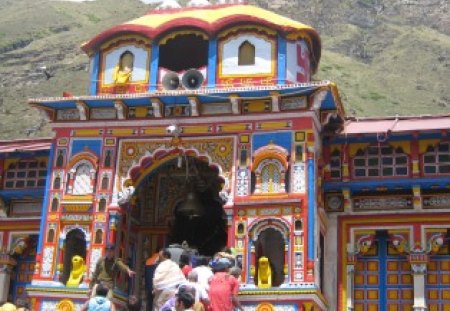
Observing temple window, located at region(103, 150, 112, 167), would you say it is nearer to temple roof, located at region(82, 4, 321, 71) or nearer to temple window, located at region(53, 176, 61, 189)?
temple window, located at region(53, 176, 61, 189)

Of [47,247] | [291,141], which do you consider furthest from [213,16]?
[47,247]

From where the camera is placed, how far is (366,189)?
680 inches

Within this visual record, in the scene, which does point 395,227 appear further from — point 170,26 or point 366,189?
point 170,26

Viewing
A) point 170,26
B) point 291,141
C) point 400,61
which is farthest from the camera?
point 400,61

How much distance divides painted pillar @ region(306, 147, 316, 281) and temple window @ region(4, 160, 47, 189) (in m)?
6.83

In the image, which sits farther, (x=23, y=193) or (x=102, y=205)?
(x=23, y=193)

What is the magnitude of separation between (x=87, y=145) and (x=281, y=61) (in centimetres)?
450

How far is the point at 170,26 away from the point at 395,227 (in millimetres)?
6448

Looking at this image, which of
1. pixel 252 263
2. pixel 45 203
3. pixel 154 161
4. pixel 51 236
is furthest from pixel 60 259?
pixel 252 263

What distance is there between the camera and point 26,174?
19.5 metres

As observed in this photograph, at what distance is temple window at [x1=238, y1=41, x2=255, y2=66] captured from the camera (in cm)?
1728

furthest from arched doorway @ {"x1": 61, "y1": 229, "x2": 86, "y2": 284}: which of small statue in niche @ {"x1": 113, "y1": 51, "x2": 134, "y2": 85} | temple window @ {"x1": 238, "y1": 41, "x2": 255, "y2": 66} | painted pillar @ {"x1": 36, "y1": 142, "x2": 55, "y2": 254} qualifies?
temple window @ {"x1": 238, "y1": 41, "x2": 255, "y2": 66}

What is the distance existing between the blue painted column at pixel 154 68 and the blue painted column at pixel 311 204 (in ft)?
12.4

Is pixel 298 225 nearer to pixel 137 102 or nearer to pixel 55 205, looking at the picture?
pixel 137 102
